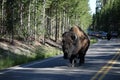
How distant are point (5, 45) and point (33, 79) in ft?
55.9

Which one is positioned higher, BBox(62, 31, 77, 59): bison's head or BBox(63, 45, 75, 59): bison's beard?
BBox(62, 31, 77, 59): bison's head

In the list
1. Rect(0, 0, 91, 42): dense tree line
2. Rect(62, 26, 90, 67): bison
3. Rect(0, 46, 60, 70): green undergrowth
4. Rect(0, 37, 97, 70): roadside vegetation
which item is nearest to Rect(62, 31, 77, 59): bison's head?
Rect(62, 26, 90, 67): bison

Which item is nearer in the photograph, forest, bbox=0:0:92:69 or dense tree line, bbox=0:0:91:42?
forest, bbox=0:0:92:69

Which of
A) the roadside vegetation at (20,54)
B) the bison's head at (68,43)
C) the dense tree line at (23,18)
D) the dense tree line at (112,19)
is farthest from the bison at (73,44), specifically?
the dense tree line at (112,19)

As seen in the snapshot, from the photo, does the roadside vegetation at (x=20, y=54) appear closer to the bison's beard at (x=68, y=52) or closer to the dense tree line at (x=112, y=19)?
the bison's beard at (x=68, y=52)

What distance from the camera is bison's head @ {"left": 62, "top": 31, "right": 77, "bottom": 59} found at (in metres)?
18.4

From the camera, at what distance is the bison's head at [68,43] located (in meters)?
18.4

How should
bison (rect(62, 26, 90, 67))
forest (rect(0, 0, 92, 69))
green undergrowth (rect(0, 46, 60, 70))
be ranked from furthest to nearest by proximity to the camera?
forest (rect(0, 0, 92, 69)), green undergrowth (rect(0, 46, 60, 70)), bison (rect(62, 26, 90, 67))

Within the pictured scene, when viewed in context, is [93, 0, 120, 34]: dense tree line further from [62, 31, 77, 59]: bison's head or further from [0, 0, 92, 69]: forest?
[62, 31, 77, 59]: bison's head

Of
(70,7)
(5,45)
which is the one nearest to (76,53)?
(5,45)

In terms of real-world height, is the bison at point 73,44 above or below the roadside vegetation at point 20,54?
above

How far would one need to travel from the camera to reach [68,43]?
61.1ft

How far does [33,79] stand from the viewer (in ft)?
47.0

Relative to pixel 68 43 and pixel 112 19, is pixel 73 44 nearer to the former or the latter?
pixel 68 43
